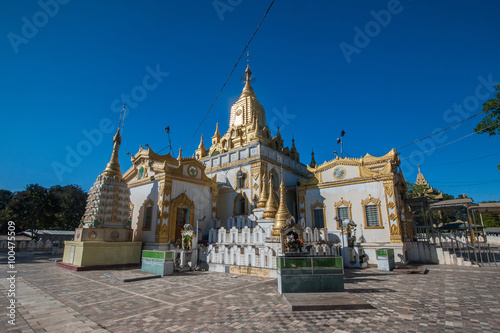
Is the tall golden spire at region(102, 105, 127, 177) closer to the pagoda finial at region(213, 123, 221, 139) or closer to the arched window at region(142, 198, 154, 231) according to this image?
the arched window at region(142, 198, 154, 231)

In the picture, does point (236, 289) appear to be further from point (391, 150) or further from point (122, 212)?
point (391, 150)

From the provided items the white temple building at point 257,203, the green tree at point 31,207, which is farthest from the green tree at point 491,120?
the green tree at point 31,207

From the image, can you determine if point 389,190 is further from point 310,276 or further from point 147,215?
point 147,215

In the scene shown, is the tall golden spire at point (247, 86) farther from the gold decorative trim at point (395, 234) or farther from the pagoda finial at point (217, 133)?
the gold decorative trim at point (395, 234)

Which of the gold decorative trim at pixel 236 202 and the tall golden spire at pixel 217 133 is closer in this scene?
the gold decorative trim at pixel 236 202

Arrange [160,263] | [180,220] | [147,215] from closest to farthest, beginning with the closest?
[160,263] → [180,220] → [147,215]

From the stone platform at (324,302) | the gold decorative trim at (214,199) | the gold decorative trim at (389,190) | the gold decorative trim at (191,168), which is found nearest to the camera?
the stone platform at (324,302)

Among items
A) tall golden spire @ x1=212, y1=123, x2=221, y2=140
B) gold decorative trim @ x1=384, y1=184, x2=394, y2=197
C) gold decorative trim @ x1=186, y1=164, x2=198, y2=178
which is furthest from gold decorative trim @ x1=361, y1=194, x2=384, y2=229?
tall golden spire @ x1=212, y1=123, x2=221, y2=140

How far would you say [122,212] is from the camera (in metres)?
21.3

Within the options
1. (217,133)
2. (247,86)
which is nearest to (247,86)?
(247,86)

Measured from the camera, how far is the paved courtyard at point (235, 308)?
6211 millimetres

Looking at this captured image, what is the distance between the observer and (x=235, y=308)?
777cm

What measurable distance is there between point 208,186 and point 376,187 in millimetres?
14559

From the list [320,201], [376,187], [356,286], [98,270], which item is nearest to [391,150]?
[376,187]
